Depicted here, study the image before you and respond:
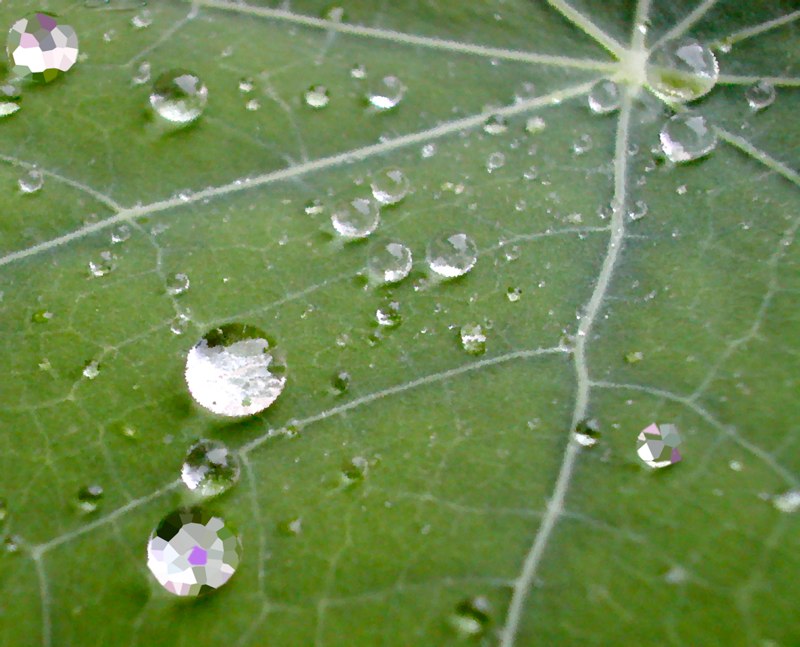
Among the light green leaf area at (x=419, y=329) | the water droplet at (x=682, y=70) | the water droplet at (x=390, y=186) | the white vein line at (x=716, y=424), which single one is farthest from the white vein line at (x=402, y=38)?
the white vein line at (x=716, y=424)

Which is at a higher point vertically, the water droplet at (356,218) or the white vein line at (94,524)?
the water droplet at (356,218)

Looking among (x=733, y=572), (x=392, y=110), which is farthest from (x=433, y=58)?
(x=733, y=572)

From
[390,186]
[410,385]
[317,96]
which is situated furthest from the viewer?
[317,96]

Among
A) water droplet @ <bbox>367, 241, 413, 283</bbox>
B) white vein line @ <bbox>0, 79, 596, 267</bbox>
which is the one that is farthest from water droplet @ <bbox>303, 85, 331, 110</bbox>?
water droplet @ <bbox>367, 241, 413, 283</bbox>

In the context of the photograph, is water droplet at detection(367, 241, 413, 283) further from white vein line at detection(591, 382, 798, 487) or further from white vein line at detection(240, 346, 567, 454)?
white vein line at detection(591, 382, 798, 487)

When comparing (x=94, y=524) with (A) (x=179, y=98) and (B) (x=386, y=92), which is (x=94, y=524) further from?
(B) (x=386, y=92)

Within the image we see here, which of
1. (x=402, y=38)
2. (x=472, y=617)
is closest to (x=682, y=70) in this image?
(x=402, y=38)

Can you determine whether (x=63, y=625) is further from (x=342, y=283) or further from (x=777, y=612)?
(x=777, y=612)

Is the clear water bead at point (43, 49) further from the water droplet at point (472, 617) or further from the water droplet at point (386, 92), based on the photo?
the water droplet at point (472, 617)
